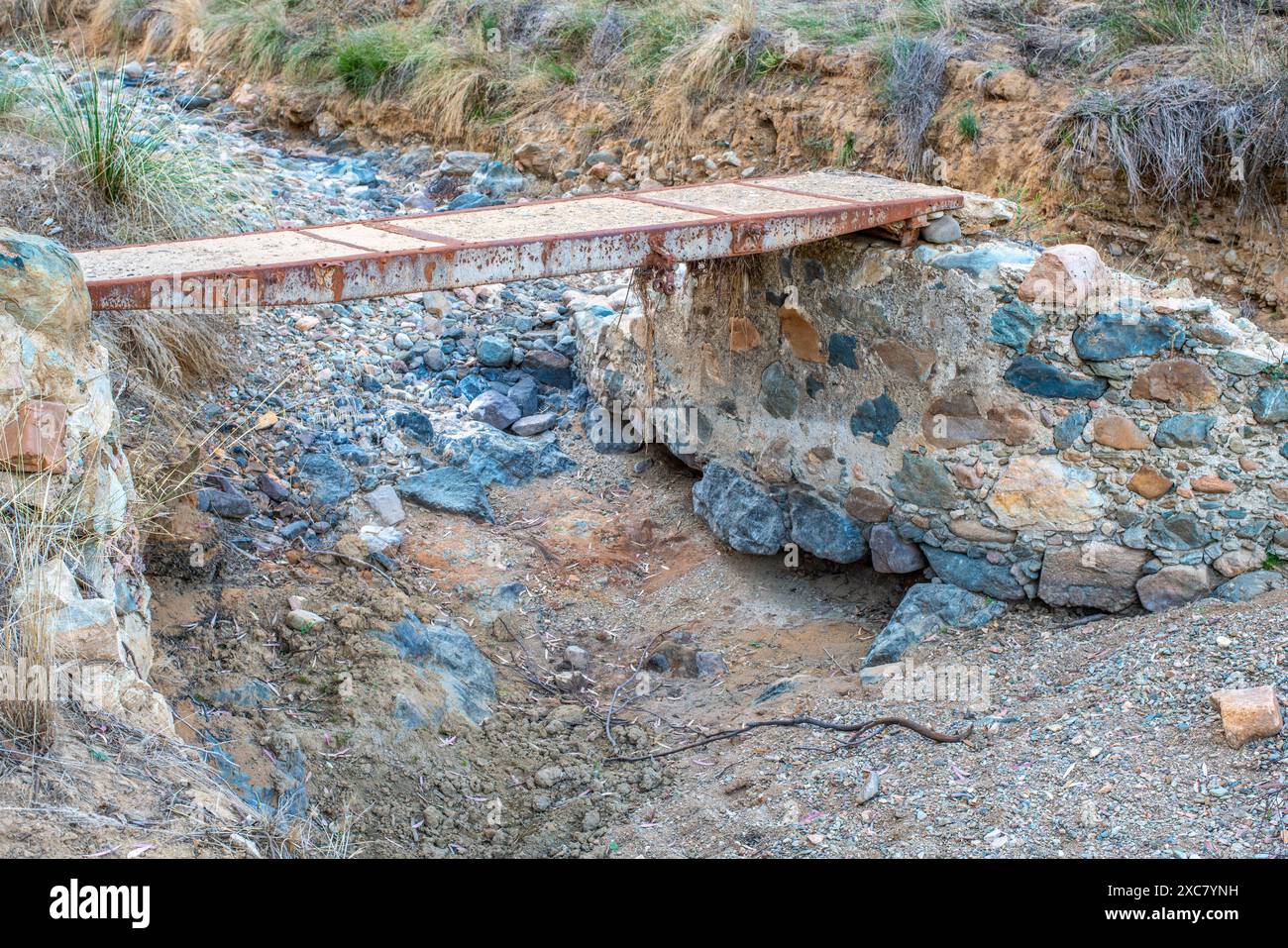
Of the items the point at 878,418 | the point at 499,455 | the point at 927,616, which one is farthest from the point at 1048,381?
the point at 499,455

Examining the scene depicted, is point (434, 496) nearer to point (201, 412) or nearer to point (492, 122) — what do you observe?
point (201, 412)

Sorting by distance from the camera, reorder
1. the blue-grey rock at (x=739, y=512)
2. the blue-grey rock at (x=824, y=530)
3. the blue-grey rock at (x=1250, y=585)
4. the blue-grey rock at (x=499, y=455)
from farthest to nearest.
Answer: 1. the blue-grey rock at (x=499, y=455)
2. the blue-grey rock at (x=739, y=512)
3. the blue-grey rock at (x=824, y=530)
4. the blue-grey rock at (x=1250, y=585)

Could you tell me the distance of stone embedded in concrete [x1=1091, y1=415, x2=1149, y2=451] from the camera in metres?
3.97

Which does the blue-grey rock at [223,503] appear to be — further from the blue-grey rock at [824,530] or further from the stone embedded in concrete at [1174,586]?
the stone embedded in concrete at [1174,586]

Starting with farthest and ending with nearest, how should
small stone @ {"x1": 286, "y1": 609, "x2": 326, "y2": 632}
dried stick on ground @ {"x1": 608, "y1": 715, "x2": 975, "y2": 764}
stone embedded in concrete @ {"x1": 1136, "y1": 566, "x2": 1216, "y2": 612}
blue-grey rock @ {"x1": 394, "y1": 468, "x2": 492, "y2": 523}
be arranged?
blue-grey rock @ {"x1": 394, "y1": 468, "x2": 492, "y2": 523} < stone embedded in concrete @ {"x1": 1136, "y1": 566, "x2": 1216, "y2": 612} < small stone @ {"x1": 286, "y1": 609, "x2": 326, "y2": 632} < dried stick on ground @ {"x1": 608, "y1": 715, "x2": 975, "y2": 764}

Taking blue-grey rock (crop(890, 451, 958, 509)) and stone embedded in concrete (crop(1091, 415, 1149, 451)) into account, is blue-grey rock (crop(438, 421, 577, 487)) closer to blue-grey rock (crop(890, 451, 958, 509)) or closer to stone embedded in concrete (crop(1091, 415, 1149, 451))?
blue-grey rock (crop(890, 451, 958, 509))

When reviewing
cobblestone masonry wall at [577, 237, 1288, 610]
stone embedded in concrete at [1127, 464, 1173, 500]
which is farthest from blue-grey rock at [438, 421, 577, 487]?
stone embedded in concrete at [1127, 464, 1173, 500]

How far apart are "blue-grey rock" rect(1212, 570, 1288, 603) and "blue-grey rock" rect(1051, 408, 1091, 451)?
2.17ft

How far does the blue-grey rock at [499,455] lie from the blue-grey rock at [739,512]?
72cm

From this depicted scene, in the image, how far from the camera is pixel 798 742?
364cm

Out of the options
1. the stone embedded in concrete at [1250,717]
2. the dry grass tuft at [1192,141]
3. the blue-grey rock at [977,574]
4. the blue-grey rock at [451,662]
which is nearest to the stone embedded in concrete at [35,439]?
the blue-grey rock at [451,662]

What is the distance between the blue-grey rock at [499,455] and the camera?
17.1 feet

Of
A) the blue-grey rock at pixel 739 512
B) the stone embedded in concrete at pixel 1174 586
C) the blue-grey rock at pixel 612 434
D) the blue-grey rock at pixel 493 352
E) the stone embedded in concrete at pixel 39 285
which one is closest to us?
the stone embedded in concrete at pixel 39 285

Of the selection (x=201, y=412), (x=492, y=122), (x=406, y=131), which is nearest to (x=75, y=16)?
(x=406, y=131)
